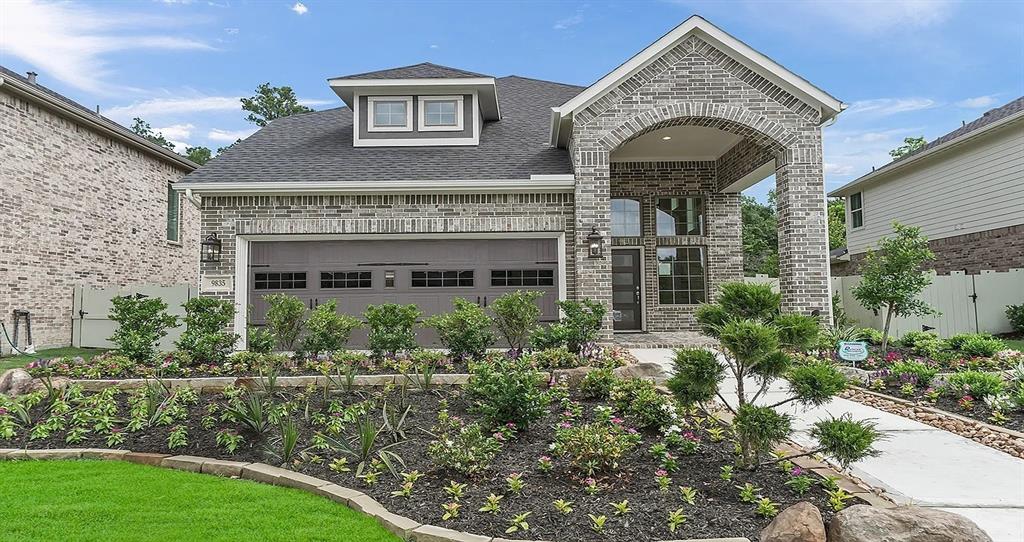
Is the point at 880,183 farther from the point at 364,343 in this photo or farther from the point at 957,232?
the point at 364,343

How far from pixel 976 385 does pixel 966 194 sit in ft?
35.4

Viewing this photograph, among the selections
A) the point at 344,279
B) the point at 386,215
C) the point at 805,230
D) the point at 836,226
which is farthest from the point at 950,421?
the point at 836,226

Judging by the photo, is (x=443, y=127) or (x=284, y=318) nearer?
(x=284, y=318)

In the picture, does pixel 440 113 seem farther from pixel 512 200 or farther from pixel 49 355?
pixel 49 355

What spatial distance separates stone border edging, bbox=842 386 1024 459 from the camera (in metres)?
5.04

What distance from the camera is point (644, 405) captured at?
15.3ft

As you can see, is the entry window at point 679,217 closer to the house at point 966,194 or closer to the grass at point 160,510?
the house at point 966,194

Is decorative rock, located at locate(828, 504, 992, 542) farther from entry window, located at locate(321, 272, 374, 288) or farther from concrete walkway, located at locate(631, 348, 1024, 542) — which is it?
entry window, located at locate(321, 272, 374, 288)

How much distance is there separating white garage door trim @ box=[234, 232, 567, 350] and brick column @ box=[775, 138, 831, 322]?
160 inches

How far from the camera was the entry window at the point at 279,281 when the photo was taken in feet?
35.2

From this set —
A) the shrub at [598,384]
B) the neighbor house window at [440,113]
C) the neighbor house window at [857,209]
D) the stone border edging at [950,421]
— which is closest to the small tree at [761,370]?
the shrub at [598,384]

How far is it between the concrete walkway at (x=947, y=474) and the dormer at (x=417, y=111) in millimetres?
9064

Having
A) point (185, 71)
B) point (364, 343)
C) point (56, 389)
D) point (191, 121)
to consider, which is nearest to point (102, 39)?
point (185, 71)

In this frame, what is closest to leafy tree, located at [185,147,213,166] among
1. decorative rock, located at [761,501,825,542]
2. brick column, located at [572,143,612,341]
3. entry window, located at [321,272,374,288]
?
entry window, located at [321,272,374,288]
